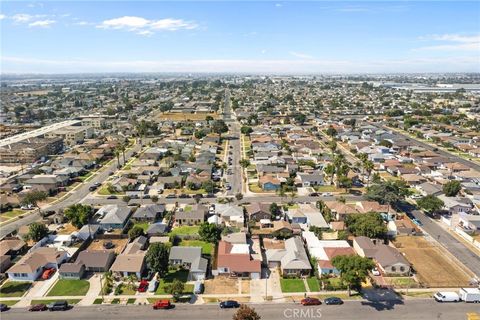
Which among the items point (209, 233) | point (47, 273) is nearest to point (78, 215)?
point (47, 273)

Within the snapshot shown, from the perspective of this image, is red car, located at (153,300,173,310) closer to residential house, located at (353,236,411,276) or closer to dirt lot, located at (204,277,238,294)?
dirt lot, located at (204,277,238,294)

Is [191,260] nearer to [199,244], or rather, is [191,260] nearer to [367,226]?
[199,244]

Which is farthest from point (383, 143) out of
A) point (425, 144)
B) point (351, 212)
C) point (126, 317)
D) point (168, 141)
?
point (126, 317)

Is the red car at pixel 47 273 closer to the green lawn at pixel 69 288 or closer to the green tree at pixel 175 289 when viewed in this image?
the green lawn at pixel 69 288

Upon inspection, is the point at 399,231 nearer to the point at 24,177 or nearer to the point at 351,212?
the point at 351,212

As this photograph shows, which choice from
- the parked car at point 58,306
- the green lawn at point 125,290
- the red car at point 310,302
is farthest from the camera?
the green lawn at point 125,290

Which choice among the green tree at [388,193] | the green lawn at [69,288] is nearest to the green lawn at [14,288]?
the green lawn at [69,288]
